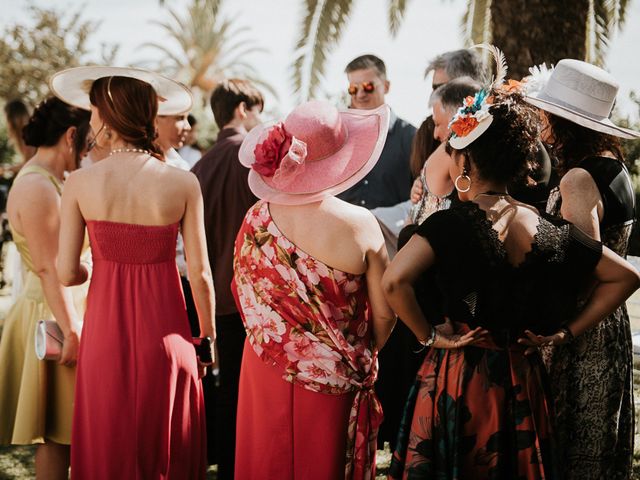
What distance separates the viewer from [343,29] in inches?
331

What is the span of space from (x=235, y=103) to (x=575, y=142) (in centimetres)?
234

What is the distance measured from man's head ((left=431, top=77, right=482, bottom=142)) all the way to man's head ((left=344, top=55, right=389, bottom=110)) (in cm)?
144

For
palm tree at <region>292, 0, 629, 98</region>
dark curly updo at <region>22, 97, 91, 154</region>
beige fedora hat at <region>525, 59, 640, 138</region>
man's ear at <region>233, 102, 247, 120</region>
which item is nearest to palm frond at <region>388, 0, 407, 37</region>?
palm tree at <region>292, 0, 629, 98</region>

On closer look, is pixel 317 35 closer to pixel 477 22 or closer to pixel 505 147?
pixel 477 22

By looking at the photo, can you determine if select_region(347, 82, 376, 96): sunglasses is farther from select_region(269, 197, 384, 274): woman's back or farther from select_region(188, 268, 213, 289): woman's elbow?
select_region(269, 197, 384, 274): woman's back

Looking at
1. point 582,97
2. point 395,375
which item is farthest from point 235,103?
point 582,97

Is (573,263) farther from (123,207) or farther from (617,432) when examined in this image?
(123,207)

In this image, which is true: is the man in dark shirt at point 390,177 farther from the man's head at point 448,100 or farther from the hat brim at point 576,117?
the hat brim at point 576,117

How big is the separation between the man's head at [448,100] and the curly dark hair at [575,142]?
71cm

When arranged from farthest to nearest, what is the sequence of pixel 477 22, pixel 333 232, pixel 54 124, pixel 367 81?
1. pixel 477 22
2. pixel 367 81
3. pixel 54 124
4. pixel 333 232

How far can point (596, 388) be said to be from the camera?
314 centimetres

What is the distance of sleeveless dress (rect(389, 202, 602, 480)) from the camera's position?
2570 mm

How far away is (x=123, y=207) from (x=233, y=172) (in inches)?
57.5

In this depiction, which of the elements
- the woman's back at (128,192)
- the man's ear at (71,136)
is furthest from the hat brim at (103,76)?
the woman's back at (128,192)
